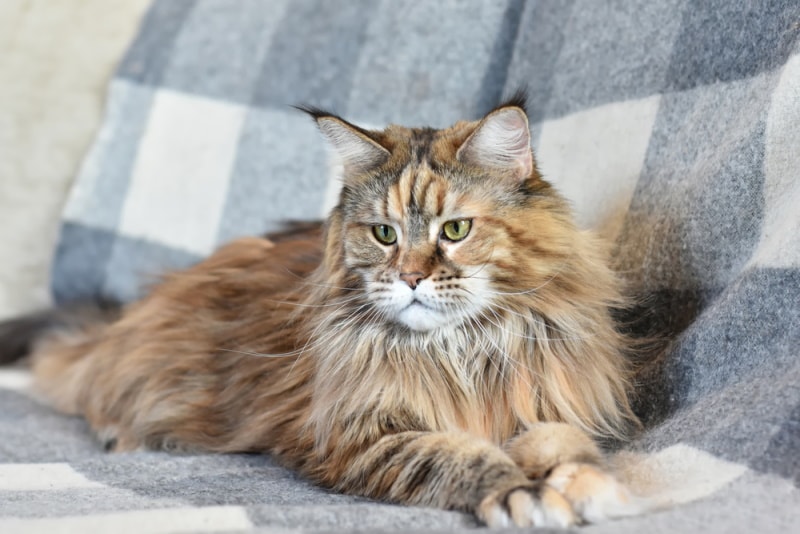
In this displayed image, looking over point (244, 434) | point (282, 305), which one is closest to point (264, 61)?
point (282, 305)

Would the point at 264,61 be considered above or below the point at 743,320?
above

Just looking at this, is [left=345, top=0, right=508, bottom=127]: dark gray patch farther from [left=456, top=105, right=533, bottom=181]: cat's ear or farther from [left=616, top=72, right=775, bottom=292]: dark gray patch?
[left=456, top=105, right=533, bottom=181]: cat's ear

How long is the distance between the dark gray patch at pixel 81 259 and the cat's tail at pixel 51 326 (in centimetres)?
23

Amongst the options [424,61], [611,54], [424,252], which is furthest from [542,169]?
[424,252]

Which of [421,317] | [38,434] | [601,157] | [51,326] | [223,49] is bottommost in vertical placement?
[38,434]

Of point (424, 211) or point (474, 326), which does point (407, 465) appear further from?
point (424, 211)

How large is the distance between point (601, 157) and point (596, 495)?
2.96 ft

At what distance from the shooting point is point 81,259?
2.78 m

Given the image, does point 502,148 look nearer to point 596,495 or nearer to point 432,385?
point 432,385

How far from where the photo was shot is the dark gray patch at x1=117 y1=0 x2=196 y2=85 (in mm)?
2799

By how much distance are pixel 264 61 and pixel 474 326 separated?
141cm

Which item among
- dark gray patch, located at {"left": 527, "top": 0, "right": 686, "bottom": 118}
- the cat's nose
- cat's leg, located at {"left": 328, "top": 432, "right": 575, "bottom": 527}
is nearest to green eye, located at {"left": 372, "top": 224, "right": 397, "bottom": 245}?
the cat's nose

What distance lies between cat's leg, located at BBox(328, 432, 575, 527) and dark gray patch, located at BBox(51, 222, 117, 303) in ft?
5.08

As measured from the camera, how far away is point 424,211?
153 centimetres
